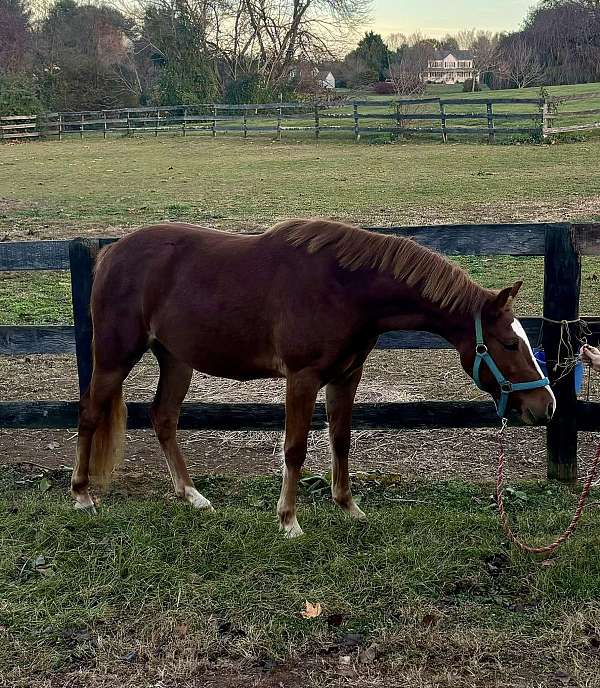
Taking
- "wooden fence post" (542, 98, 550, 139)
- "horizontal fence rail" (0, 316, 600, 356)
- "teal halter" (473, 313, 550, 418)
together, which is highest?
"wooden fence post" (542, 98, 550, 139)

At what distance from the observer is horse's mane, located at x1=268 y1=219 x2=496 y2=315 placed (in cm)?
384

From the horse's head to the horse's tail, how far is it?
2.18 meters

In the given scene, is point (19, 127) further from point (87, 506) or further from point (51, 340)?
point (87, 506)

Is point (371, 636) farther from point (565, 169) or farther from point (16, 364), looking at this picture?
point (565, 169)

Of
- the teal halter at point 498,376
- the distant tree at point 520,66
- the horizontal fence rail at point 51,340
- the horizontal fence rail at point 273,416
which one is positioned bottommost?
the horizontal fence rail at point 273,416

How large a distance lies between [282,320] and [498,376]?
115 cm

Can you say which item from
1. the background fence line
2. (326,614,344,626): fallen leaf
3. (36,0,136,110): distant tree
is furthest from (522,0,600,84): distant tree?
(326,614,344,626): fallen leaf

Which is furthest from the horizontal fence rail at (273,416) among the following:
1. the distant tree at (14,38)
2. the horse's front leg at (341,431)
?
the distant tree at (14,38)

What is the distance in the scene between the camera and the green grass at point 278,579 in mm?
3188

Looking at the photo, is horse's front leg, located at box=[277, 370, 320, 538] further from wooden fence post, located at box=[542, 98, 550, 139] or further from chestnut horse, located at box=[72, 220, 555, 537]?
wooden fence post, located at box=[542, 98, 550, 139]

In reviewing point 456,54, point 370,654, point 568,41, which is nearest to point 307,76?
point 568,41

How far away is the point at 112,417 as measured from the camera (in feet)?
15.2

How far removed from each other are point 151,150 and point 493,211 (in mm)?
20113

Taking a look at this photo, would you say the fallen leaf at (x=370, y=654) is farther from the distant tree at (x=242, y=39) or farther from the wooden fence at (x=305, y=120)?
the distant tree at (x=242, y=39)
